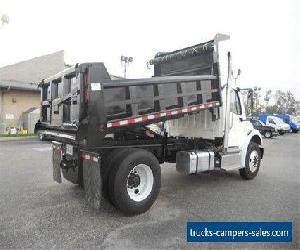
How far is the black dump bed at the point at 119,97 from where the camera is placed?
5.68 m

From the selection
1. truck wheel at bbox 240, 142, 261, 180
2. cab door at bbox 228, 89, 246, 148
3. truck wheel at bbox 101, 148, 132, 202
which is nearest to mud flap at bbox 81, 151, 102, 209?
truck wheel at bbox 101, 148, 132, 202

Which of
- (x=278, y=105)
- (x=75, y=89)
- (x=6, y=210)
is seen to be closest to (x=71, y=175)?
(x=6, y=210)

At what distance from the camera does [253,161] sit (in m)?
9.17

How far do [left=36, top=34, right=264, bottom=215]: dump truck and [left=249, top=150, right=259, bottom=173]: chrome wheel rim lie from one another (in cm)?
3

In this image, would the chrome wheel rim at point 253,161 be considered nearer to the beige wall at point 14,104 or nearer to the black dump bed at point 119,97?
the black dump bed at point 119,97

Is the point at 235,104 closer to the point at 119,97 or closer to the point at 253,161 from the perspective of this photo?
the point at 253,161

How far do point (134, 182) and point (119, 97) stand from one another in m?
1.57

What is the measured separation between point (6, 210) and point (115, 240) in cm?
247

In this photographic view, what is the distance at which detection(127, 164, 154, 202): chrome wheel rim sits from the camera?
6137 mm

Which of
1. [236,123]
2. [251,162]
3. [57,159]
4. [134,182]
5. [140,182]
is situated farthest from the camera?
[251,162]

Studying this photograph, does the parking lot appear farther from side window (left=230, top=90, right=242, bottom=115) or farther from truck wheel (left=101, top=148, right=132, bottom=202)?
side window (left=230, top=90, right=242, bottom=115)

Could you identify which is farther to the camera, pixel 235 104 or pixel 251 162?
pixel 251 162

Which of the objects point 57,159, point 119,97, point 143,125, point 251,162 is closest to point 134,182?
point 143,125

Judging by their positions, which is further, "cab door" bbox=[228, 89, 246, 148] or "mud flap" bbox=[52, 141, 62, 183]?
"cab door" bbox=[228, 89, 246, 148]
